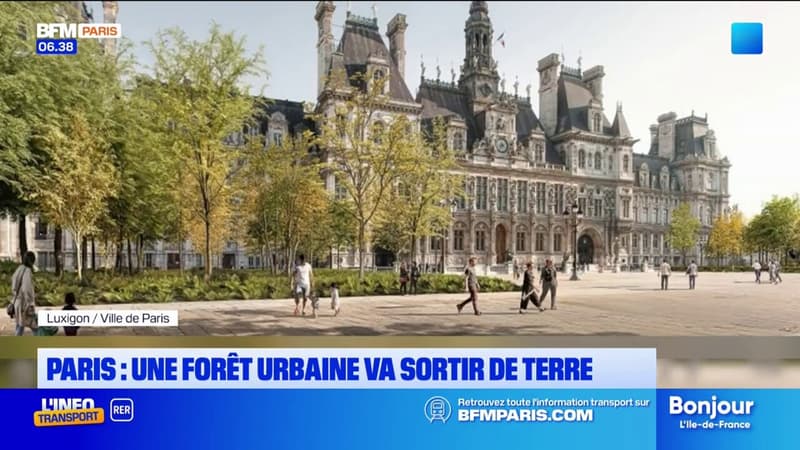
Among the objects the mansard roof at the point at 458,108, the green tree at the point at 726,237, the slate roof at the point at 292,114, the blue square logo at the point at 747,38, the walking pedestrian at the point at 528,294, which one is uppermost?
the mansard roof at the point at 458,108

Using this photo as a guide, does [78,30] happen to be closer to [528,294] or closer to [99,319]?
[99,319]

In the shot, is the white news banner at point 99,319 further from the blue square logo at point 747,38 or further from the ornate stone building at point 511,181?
the ornate stone building at point 511,181

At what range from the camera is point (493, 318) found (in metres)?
9.70

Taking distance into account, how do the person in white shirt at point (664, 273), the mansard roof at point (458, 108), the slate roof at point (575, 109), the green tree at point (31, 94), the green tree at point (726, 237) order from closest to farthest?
the green tree at point (31, 94)
the green tree at point (726, 237)
the person in white shirt at point (664, 273)
the slate roof at point (575, 109)
the mansard roof at point (458, 108)

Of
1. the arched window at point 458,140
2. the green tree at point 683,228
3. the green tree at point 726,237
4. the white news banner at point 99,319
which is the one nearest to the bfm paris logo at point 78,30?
the white news banner at point 99,319

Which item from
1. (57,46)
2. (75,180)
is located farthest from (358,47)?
(57,46)

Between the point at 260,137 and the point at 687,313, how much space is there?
15.9 meters

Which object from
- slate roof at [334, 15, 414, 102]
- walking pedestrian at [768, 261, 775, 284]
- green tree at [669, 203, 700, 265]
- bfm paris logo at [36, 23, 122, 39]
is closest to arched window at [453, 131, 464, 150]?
slate roof at [334, 15, 414, 102]

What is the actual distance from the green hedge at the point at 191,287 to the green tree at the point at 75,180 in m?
0.61

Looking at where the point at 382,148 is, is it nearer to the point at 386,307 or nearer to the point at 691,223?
the point at 386,307

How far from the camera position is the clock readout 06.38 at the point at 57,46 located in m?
7.10

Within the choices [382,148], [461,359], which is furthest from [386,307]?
[382,148]

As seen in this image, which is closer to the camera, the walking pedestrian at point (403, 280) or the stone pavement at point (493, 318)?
the stone pavement at point (493, 318)

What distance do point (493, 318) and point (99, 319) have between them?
6667 mm
